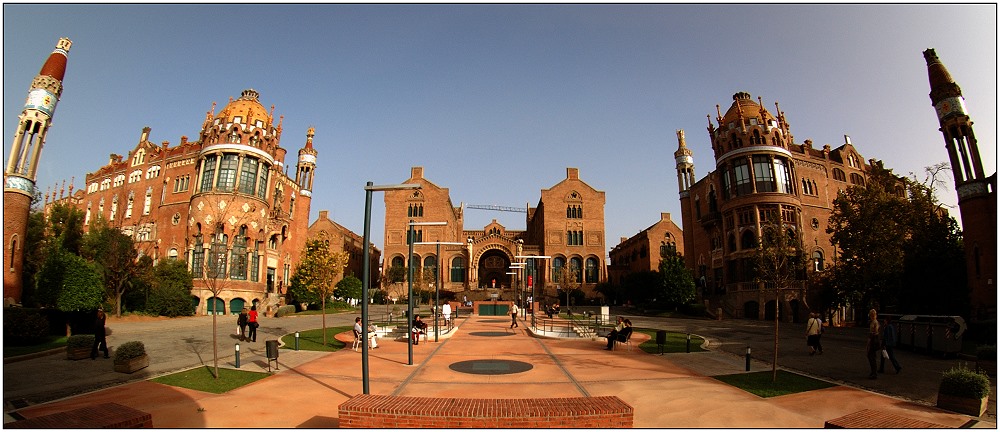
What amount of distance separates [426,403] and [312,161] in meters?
59.4

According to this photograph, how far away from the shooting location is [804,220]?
45.3m

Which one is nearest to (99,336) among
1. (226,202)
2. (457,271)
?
(226,202)

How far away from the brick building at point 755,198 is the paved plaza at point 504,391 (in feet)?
98.5

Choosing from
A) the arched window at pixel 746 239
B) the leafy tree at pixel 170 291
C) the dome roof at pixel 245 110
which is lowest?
the leafy tree at pixel 170 291

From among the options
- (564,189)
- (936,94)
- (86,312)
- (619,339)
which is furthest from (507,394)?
(564,189)

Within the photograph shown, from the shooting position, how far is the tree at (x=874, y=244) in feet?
93.6

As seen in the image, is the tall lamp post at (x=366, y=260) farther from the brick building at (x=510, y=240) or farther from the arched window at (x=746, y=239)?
the brick building at (x=510, y=240)

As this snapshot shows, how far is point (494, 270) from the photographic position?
259 feet

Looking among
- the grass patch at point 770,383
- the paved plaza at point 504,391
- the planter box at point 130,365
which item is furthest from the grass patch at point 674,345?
the planter box at point 130,365

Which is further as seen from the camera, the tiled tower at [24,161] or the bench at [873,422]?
the tiled tower at [24,161]

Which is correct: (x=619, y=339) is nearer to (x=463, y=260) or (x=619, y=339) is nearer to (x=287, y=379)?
(x=287, y=379)

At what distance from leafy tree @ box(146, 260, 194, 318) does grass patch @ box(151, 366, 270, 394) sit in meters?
26.7

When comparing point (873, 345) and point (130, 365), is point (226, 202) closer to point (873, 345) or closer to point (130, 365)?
point (130, 365)

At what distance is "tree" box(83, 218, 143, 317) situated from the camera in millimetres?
31719
